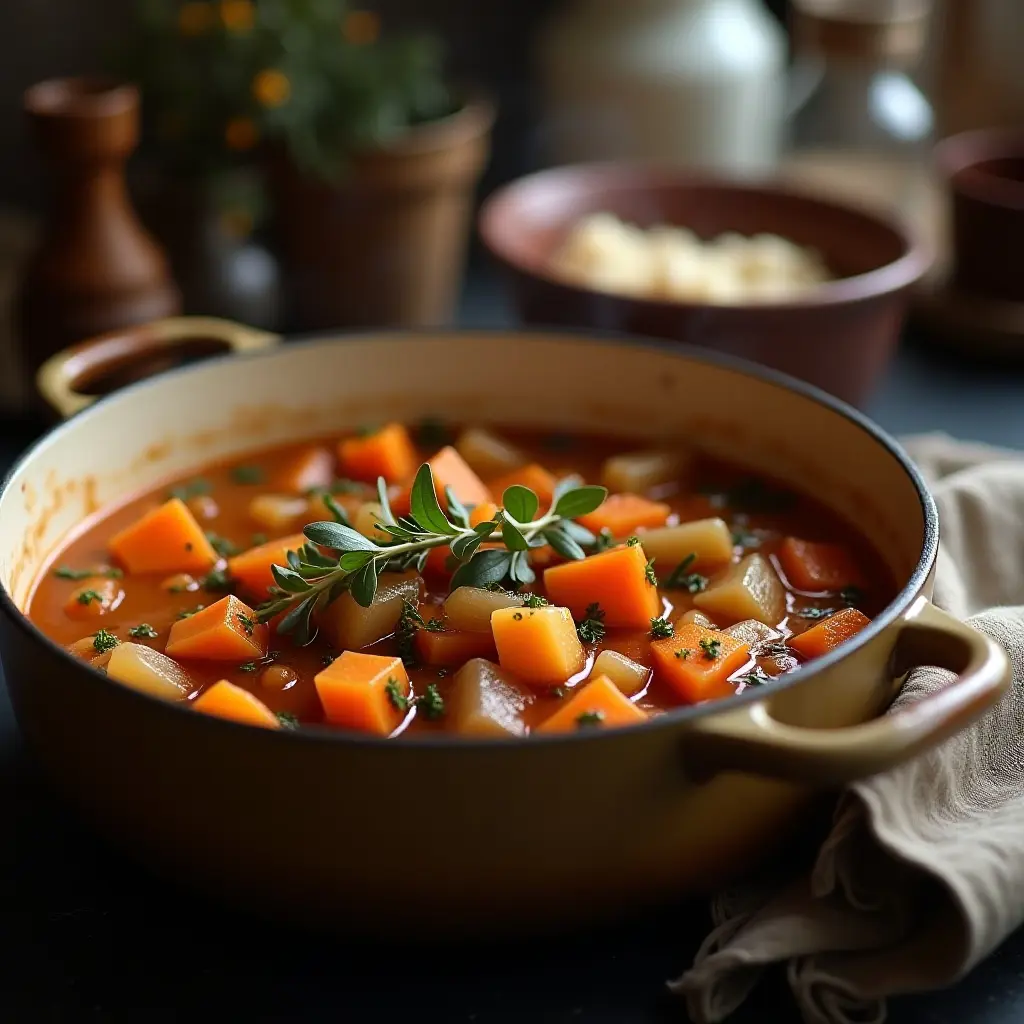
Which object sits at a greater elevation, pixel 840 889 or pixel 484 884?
pixel 484 884

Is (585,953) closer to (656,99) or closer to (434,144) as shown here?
(434,144)

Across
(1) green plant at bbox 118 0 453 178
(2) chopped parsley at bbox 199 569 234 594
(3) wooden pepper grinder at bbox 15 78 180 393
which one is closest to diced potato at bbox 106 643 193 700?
(2) chopped parsley at bbox 199 569 234 594

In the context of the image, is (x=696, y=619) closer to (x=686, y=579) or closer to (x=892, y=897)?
(x=686, y=579)

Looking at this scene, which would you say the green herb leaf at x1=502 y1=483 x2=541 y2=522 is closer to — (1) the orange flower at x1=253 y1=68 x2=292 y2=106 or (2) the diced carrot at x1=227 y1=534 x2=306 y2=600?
(2) the diced carrot at x1=227 y1=534 x2=306 y2=600

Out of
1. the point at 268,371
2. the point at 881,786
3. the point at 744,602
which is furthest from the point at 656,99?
the point at 881,786

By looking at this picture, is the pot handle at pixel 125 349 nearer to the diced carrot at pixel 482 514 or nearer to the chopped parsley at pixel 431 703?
the diced carrot at pixel 482 514

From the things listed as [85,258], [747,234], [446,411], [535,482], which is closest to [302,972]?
[535,482]
